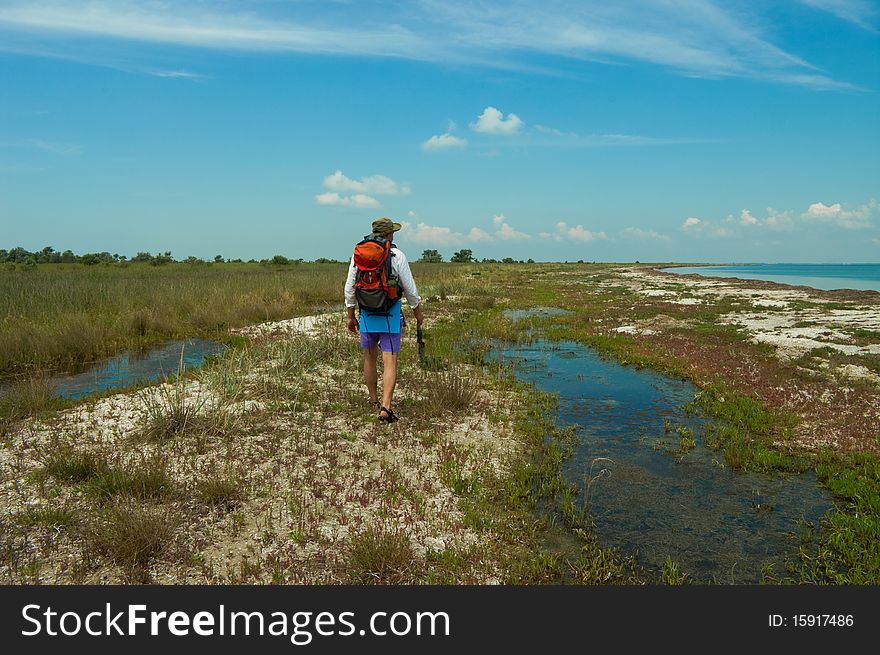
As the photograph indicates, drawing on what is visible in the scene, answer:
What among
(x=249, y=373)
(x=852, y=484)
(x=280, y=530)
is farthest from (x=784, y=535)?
(x=249, y=373)

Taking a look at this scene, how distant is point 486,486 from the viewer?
18.0ft

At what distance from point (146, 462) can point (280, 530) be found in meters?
1.95

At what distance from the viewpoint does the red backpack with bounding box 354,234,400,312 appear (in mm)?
6559

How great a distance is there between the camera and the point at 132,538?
3.88m

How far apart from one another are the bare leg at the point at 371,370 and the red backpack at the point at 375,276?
75 cm

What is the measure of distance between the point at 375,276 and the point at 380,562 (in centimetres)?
376

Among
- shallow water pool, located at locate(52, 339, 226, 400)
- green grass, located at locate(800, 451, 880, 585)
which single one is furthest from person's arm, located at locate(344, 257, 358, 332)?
green grass, located at locate(800, 451, 880, 585)

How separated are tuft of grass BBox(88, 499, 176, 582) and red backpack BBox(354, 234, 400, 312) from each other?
11.4 ft

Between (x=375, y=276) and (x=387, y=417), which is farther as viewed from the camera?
(x=387, y=417)

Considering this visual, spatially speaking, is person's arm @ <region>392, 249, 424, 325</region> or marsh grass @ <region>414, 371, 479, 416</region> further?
marsh grass @ <region>414, 371, 479, 416</region>

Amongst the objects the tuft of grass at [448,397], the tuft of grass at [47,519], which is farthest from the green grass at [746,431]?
the tuft of grass at [47,519]

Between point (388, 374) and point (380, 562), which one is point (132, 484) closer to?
point (380, 562)

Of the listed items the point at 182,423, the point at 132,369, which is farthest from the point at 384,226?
the point at 132,369

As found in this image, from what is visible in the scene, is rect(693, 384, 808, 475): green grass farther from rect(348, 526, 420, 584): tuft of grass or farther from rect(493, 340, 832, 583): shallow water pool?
rect(348, 526, 420, 584): tuft of grass
